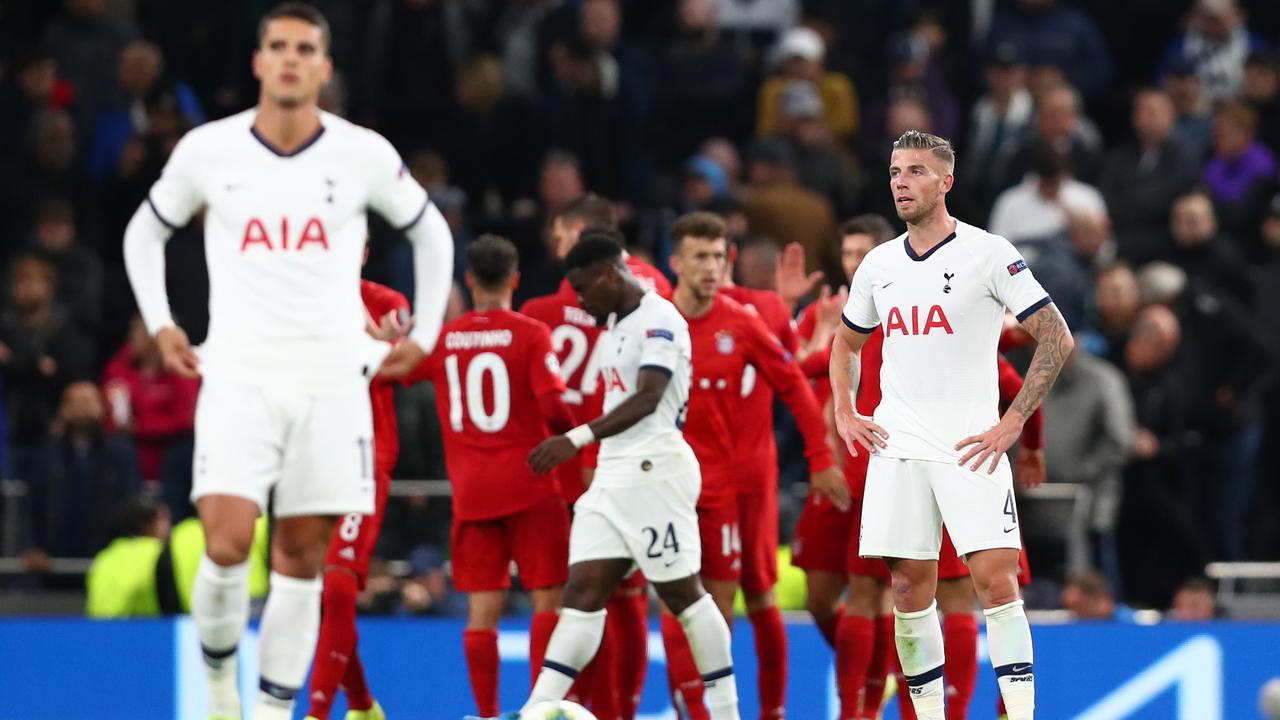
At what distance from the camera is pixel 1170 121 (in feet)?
52.9

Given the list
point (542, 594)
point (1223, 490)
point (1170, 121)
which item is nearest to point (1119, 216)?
point (1170, 121)

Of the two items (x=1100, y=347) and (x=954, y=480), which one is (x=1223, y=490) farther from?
(x=954, y=480)

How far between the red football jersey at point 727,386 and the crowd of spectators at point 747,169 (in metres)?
3.49

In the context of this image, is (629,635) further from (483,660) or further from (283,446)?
(283,446)

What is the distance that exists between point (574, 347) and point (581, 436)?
1.92 metres

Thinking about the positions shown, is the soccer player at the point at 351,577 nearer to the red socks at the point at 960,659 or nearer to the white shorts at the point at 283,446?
the white shorts at the point at 283,446

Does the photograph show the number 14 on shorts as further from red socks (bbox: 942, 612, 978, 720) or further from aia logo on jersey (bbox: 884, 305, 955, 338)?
aia logo on jersey (bbox: 884, 305, 955, 338)

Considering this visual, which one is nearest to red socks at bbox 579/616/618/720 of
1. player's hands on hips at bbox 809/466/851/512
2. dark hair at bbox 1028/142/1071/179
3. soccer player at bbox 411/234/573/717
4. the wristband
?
soccer player at bbox 411/234/573/717

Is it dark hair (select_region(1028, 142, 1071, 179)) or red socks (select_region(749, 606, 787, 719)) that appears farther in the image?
dark hair (select_region(1028, 142, 1071, 179))

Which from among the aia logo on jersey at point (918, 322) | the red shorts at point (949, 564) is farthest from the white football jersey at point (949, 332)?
the red shorts at point (949, 564)

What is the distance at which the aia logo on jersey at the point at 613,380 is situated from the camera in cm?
930

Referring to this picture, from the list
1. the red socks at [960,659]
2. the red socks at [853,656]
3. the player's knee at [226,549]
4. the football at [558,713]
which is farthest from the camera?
the red socks at [853,656]

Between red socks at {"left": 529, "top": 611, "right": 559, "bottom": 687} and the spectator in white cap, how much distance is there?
7.25m

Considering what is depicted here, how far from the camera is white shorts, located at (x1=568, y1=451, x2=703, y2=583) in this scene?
9.15 metres
